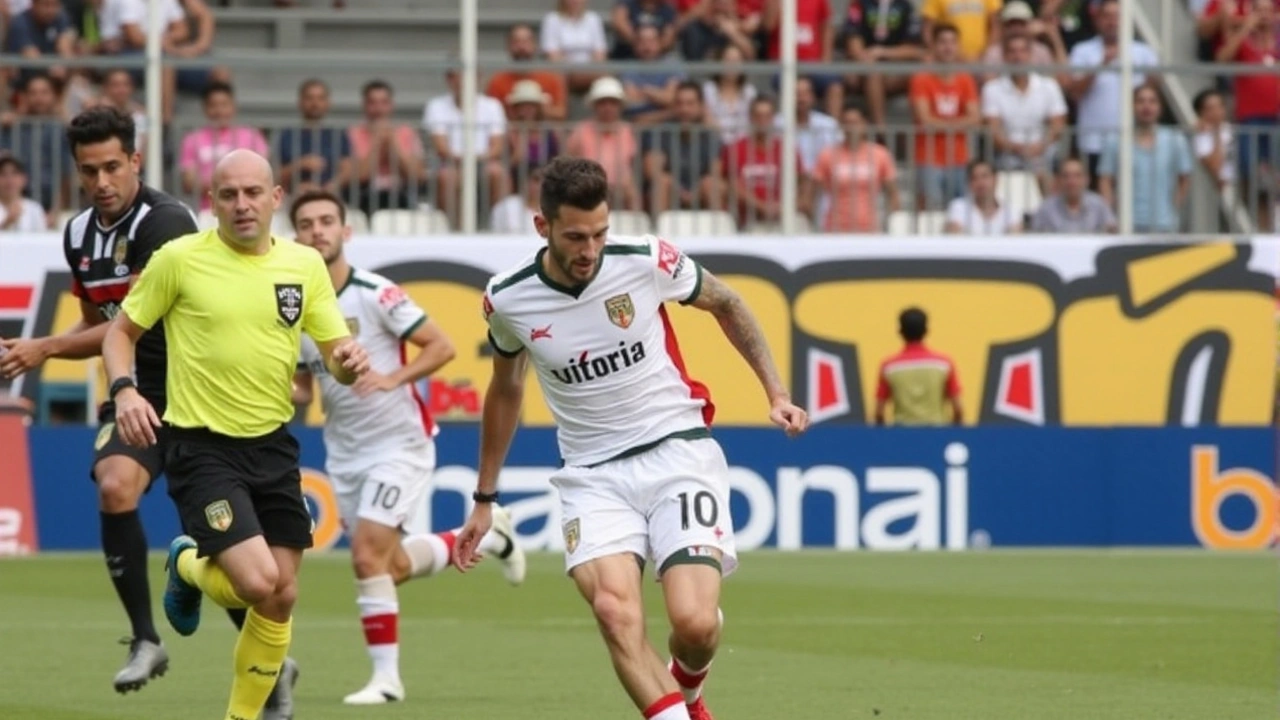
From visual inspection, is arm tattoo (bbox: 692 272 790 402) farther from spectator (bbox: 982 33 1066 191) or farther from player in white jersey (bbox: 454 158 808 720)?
spectator (bbox: 982 33 1066 191)

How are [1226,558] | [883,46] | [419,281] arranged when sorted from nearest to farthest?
1. [1226,558]
2. [419,281]
3. [883,46]

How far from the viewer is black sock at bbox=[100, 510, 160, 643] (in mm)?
11148

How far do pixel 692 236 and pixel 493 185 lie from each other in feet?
6.13

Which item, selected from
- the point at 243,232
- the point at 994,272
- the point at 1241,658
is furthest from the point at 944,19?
the point at 243,232

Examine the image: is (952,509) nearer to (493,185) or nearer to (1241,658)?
(493,185)

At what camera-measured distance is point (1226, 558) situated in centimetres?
2091

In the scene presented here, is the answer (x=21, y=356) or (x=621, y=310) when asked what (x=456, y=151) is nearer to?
(x=21, y=356)

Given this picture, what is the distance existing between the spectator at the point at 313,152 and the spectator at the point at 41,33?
88.0 inches

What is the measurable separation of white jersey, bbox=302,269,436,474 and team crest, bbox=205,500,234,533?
10.7 ft

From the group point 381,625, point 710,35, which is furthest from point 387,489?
point 710,35

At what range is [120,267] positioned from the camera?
1084 centimetres

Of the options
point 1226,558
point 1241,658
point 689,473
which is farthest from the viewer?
point 1226,558

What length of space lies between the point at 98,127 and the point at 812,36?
15033 millimetres

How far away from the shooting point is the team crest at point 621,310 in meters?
8.99
